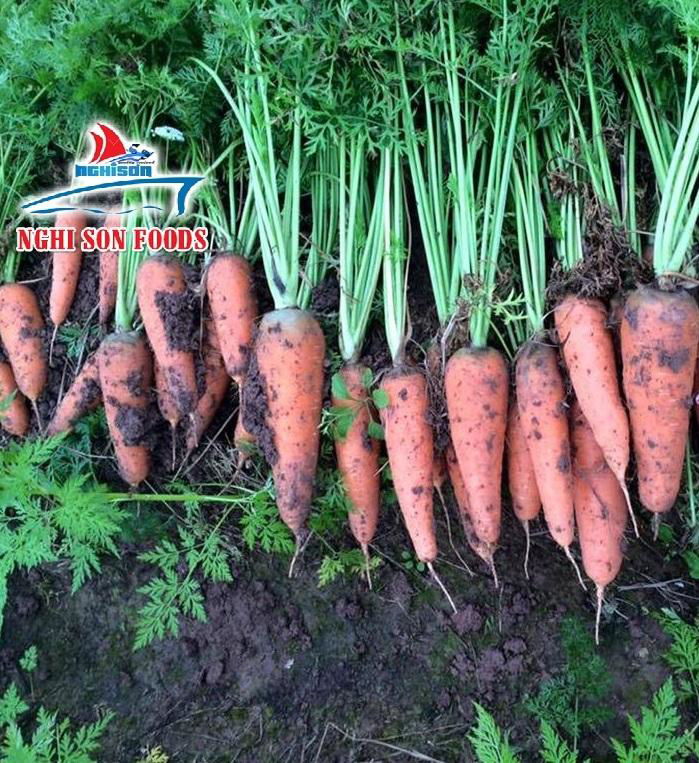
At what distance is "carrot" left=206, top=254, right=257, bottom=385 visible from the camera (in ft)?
7.95

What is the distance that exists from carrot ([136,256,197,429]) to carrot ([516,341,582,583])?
1.28m

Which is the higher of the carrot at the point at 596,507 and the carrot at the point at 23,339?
the carrot at the point at 23,339

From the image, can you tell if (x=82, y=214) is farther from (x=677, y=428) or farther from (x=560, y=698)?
(x=560, y=698)

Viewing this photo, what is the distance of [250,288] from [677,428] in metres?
1.62

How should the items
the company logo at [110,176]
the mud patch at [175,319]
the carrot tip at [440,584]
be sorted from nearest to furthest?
the carrot tip at [440,584] < the mud patch at [175,319] < the company logo at [110,176]

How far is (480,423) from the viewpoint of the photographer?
7.29 feet

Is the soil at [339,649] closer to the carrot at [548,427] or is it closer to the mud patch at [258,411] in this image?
the mud patch at [258,411]

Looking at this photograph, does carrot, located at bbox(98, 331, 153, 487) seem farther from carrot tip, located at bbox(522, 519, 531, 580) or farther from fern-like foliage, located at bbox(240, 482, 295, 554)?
carrot tip, located at bbox(522, 519, 531, 580)

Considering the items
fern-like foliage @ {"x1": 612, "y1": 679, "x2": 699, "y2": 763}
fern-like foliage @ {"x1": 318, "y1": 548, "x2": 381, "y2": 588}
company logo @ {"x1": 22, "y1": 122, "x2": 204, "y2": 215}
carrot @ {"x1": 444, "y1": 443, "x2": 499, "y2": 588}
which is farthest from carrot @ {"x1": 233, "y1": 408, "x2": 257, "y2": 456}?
fern-like foliage @ {"x1": 612, "y1": 679, "x2": 699, "y2": 763}

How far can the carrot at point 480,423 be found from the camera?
A: 86.3 inches

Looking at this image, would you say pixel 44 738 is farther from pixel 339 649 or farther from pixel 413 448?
pixel 413 448

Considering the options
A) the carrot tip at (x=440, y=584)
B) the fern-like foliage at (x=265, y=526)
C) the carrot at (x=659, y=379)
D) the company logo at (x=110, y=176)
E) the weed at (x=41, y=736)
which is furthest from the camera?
the company logo at (x=110, y=176)

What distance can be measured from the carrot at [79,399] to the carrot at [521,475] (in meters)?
1.72

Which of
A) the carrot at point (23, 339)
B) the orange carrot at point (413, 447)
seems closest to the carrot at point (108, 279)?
the carrot at point (23, 339)
